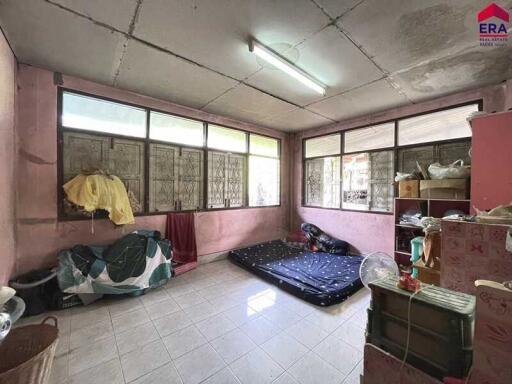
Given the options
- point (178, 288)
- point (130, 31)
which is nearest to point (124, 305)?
point (178, 288)

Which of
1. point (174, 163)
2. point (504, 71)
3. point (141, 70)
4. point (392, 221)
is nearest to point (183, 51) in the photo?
A: point (141, 70)

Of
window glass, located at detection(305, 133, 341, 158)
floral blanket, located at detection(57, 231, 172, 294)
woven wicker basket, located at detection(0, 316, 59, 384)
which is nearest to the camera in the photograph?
woven wicker basket, located at detection(0, 316, 59, 384)

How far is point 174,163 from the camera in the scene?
3848 mm

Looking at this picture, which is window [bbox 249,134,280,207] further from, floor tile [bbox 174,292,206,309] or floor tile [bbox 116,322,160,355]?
floor tile [bbox 116,322,160,355]

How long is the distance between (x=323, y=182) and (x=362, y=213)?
3.78 feet

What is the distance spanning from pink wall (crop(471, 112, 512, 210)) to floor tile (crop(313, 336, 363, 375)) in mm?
1963

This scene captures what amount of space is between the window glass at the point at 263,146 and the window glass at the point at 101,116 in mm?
2307

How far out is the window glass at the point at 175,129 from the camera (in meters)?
3.67

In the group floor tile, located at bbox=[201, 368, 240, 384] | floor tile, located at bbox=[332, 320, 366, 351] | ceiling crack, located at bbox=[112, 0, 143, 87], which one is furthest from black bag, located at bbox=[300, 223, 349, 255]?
ceiling crack, located at bbox=[112, 0, 143, 87]

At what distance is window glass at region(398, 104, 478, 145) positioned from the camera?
3307mm

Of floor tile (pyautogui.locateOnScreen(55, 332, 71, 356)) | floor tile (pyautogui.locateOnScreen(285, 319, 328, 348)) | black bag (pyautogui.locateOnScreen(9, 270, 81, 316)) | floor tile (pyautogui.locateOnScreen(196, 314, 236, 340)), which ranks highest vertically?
black bag (pyautogui.locateOnScreen(9, 270, 81, 316))

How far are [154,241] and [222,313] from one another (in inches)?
55.6

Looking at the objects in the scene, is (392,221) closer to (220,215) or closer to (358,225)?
(358,225)

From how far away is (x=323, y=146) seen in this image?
17.0 ft
